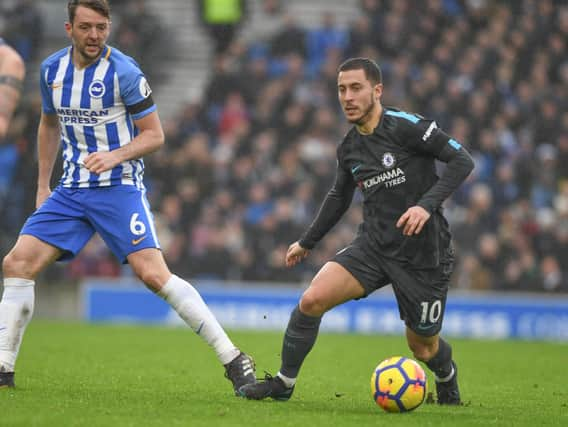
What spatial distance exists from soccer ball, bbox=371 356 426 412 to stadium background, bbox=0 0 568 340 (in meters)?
9.60

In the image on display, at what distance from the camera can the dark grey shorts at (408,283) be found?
6.68 metres

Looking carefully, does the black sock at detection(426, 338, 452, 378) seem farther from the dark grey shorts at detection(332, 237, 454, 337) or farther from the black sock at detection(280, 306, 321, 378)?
the black sock at detection(280, 306, 321, 378)

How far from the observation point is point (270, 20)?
69.8 ft

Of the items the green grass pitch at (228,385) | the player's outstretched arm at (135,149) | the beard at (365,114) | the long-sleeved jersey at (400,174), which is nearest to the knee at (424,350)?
the green grass pitch at (228,385)

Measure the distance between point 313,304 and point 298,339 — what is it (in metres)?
0.25

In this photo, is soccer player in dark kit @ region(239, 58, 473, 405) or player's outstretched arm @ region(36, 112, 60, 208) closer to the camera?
soccer player in dark kit @ region(239, 58, 473, 405)

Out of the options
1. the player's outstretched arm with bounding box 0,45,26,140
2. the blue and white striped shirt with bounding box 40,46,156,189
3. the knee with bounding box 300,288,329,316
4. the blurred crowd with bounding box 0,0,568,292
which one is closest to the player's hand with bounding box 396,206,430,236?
the knee with bounding box 300,288,329,316

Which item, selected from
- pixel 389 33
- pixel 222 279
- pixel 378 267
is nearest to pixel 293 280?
pixel 222 279

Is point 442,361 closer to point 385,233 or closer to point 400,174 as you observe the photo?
point 385,233

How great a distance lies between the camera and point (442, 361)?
6945 mm

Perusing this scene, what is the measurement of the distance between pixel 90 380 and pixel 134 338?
206 inches

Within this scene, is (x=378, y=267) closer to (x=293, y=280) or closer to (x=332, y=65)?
(x=293, y=280)

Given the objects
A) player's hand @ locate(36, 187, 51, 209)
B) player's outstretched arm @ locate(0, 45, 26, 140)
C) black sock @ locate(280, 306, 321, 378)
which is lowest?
black sock @ locate(280, 306, 321, 378)

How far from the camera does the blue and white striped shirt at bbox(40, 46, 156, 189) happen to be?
6602 millimetres
